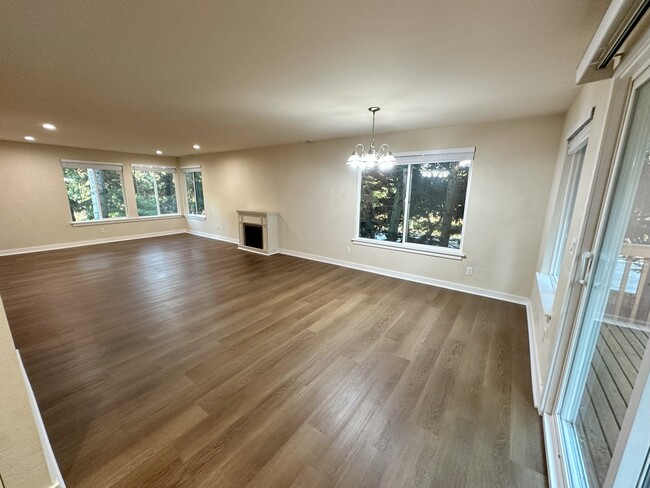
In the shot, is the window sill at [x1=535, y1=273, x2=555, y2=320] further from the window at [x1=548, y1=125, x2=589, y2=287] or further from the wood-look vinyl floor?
the wood-look vinyl floor

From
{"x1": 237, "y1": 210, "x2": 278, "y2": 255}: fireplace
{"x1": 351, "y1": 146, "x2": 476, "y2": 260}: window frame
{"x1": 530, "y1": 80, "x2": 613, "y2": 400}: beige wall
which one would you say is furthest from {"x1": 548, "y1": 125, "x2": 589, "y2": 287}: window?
{"x1": 237, "y1": 210, "x2": 278, "y2": 255}: fireplace

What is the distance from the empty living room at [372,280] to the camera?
131cm

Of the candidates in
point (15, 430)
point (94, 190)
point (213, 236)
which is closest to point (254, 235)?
point (213, 236)

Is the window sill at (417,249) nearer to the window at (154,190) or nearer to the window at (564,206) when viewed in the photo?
the window at (564,206)

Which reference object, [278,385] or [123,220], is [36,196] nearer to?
[123,220]

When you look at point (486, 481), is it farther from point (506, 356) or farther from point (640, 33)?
point (640, 33)

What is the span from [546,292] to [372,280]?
7.68 feet

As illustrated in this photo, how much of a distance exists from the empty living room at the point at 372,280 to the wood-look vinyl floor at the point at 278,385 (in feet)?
0.06

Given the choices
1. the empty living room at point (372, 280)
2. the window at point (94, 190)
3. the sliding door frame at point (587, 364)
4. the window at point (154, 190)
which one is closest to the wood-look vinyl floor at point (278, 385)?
the empty living room at point (372, 280)

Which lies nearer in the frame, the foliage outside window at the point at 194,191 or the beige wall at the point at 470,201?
the beige wall at the point at 470,201

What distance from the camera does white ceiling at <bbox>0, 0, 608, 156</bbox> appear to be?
53.2 inches

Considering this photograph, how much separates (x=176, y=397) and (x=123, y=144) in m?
5.88

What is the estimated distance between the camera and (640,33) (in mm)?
1118

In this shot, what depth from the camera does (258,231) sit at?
6.16 m
